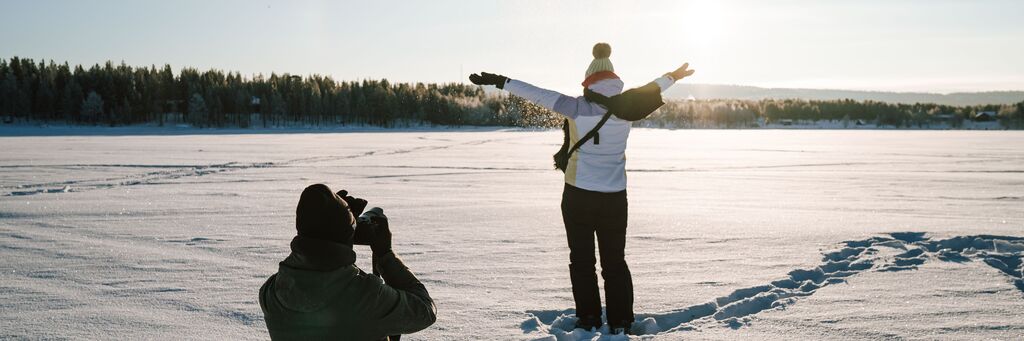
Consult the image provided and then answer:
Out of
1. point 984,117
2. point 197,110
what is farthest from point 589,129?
point 984,117

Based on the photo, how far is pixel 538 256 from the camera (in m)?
6.19

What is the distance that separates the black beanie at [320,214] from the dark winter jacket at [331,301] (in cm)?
2

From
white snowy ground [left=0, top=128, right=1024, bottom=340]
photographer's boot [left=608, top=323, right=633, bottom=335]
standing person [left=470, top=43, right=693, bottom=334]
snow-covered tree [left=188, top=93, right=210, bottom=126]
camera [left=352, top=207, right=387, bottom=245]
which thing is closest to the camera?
camera [left=352, top=207, right=387, bottom=245]

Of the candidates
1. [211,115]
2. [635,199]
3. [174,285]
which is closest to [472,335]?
[174,285]

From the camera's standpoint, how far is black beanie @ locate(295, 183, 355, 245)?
1.92 metres

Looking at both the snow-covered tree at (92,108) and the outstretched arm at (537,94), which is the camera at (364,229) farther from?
the snow-covered tree at (92,108)

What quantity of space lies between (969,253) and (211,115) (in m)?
70.2

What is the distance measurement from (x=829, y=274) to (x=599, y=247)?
2.42 m

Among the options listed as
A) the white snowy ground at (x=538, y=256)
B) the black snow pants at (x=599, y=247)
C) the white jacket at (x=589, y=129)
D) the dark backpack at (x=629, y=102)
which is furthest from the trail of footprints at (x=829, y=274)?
the dark backpack at (x=629, y=102)

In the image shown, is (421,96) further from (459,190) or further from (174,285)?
(174,285)

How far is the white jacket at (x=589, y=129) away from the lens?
144 inches

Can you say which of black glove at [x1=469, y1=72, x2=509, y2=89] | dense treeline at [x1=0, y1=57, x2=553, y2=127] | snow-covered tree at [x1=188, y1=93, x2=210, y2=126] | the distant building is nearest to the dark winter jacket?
black glove at [x1=469, y1=72, x2=509, y2=89]

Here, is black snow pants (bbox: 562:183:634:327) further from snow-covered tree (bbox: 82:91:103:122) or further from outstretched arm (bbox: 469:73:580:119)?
snow-covered tree (bbox: 82:91:103:122)

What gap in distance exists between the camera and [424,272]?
5.55m
